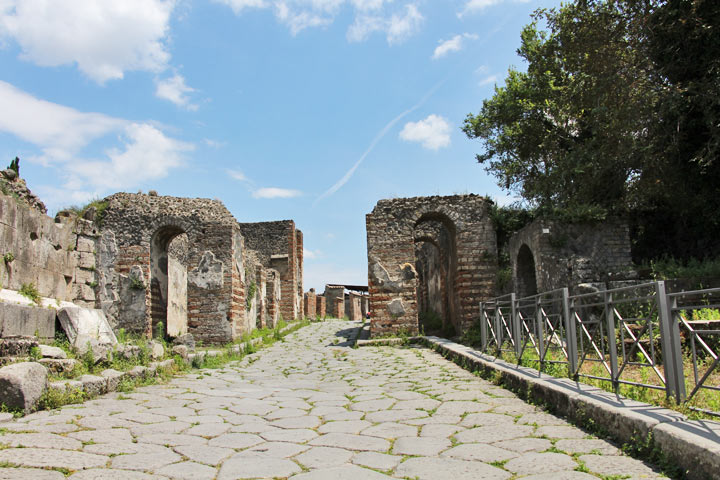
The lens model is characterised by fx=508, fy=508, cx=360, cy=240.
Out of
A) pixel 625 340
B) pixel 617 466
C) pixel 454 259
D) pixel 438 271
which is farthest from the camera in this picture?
pixel 438 271

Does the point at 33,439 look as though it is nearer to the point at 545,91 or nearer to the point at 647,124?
the point at 647,124

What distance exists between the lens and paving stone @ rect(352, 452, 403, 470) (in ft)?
10.2

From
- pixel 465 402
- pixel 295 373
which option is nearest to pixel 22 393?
pixel 465 402

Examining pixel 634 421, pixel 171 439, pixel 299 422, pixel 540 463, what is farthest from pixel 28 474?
pixel 634 421

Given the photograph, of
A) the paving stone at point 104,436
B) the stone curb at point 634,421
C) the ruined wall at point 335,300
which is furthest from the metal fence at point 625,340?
the ruined wall at point 335,300

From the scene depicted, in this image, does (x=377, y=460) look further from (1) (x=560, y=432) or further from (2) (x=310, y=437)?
(1) (x=560, y=432)

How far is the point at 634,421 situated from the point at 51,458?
3616mm

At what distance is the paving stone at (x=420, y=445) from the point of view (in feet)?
11.2

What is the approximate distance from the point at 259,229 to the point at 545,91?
13.5m

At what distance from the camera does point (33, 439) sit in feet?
11.3

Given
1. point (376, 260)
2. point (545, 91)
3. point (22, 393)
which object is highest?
point (545, 91)

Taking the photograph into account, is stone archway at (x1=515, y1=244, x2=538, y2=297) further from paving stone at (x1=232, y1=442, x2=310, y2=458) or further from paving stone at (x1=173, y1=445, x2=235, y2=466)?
paving stone at (x1=173, y1=445, x2=235, y2=466)

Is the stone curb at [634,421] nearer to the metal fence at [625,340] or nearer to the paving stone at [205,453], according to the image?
the metal fence at [625,340]

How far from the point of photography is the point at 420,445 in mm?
3607
